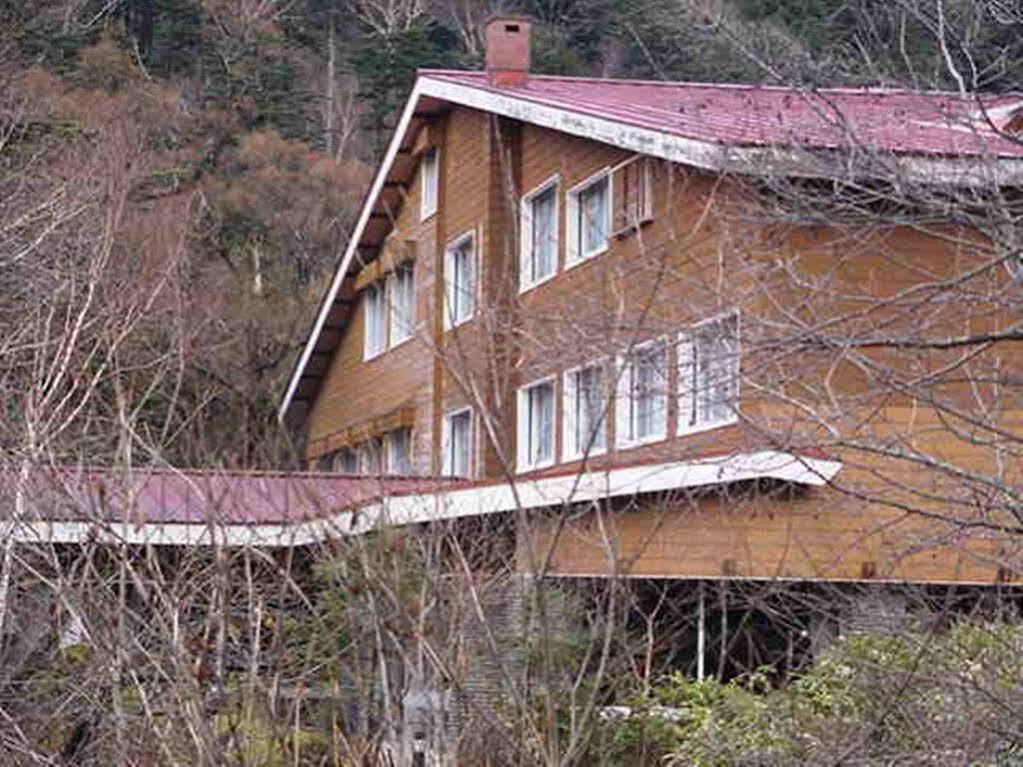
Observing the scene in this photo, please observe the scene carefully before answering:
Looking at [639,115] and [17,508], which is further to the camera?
[639,115]

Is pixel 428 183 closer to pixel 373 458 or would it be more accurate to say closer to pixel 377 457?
pixel 377 457

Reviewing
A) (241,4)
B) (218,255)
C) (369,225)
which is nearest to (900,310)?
(369,225)

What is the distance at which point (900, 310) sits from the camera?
32.3 feet

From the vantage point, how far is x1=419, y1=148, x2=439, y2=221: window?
29.3m

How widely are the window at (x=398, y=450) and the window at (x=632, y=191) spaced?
845cm

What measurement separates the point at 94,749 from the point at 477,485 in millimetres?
8557

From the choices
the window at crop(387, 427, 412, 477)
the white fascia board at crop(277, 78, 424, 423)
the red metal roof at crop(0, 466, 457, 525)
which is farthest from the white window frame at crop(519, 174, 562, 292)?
the red metal roof at crop(0, 466, 457, 525)

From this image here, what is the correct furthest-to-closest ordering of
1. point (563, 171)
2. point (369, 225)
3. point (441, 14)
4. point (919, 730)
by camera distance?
point (441, 14) → point (369, 225) → point (563, 171) → point (919, 730)

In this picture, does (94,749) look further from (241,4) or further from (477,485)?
(241,4)

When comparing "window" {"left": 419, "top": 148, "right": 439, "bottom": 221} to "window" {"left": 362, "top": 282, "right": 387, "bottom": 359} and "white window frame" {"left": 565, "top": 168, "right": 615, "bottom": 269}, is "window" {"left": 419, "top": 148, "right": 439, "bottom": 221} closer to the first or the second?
"window" {"left": 362, "top": 282, "right": 387, "bottom": 359}

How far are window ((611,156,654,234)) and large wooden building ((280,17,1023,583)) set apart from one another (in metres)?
0.05

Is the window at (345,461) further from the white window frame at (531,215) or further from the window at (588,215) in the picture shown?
the window at (588,215)

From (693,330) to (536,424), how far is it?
15.7 meters

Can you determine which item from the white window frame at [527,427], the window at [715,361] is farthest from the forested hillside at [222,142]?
the white window frame at [527,427]
